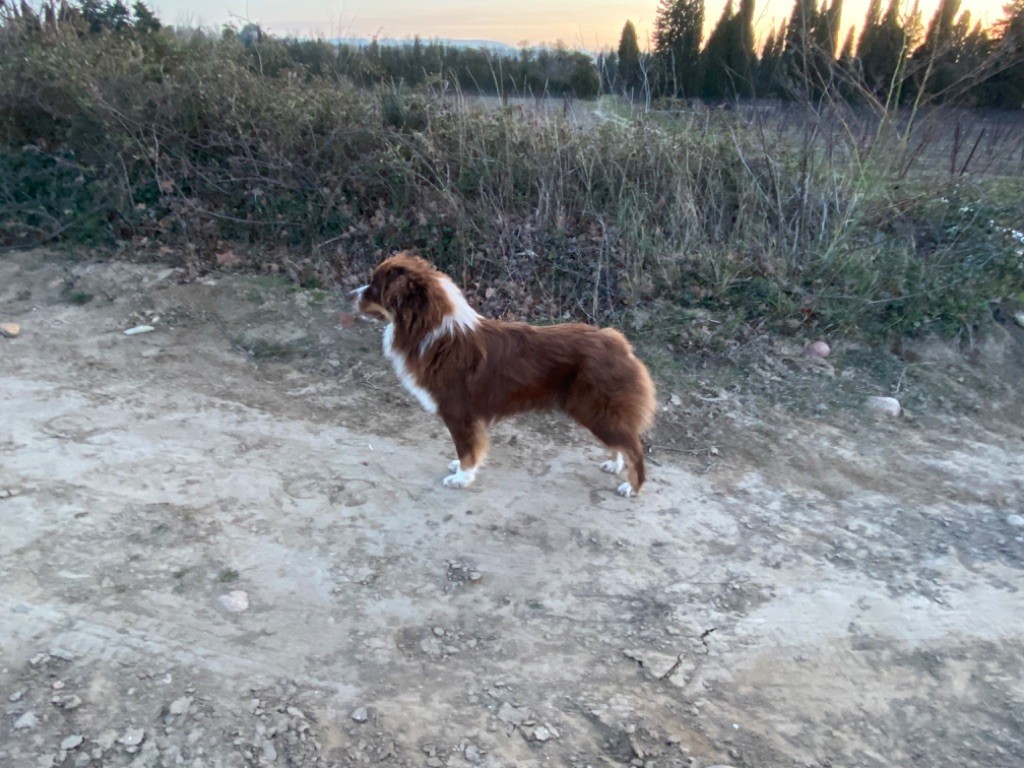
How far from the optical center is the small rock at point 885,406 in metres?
6.39

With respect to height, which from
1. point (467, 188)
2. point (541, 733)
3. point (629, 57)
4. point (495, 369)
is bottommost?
point (541, 733)

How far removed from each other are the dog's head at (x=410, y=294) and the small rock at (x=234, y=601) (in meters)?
2.00

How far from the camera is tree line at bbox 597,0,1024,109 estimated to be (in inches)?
340

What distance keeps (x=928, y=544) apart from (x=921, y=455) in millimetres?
1360

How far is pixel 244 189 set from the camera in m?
8.95

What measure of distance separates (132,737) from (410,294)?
115 inches

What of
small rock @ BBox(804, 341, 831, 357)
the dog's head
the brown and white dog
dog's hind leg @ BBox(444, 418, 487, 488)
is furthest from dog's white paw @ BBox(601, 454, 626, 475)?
small rock @ BBox(804, 341, 831, 357)

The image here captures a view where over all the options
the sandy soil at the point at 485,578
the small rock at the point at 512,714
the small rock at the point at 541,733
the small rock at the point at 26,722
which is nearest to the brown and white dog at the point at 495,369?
the sandy soil at the point at 485,578

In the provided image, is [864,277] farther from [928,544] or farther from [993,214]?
[928,544]

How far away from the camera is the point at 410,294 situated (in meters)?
4.86

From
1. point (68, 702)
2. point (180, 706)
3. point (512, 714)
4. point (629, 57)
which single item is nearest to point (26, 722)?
point (68, 702)

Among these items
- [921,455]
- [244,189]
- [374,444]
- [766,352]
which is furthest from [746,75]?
[374,444]

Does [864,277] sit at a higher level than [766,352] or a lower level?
higher

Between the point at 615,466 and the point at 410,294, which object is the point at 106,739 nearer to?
the point at 410,294
